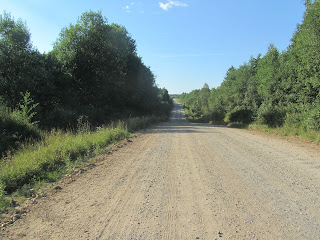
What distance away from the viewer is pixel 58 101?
70.0ft

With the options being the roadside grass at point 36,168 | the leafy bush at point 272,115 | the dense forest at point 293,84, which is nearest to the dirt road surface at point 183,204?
the roadside grass at point 36,168

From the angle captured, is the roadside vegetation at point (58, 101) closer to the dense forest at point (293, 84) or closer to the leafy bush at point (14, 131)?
the leafy bush at point (14, 131)

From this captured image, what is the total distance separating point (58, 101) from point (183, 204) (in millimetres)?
20559

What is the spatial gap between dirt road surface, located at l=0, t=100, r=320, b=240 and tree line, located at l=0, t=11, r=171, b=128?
35.3 feet

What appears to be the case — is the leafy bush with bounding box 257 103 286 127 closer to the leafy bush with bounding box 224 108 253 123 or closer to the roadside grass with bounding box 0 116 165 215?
the leafy bush with bounding box 224 108 253 123

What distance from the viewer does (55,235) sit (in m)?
3.05

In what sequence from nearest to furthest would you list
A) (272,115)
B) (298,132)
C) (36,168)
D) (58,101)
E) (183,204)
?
1. (183,204)
2. (36,168)
3. (298,132)
4. (272,115)
5. (58,101)

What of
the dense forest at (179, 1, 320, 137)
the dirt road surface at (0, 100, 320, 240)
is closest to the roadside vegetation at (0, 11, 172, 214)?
the dirt road surface at (0, 100, 320, 240)

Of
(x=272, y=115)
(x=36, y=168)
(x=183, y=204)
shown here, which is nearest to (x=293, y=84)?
(x=272, y=115)

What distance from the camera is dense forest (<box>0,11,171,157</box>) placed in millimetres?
14764

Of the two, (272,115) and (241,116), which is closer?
(272,115)

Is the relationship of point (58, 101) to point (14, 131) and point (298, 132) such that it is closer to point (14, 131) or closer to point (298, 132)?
point (14, 131)

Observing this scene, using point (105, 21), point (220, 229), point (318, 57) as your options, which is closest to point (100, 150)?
point (220, 229)

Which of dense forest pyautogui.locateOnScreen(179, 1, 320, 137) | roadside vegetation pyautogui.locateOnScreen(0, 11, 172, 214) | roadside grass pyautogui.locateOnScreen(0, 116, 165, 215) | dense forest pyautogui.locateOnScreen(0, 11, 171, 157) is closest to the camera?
roadside grass pyautogui.locateOnScreen(0, 116, 165, 215)
